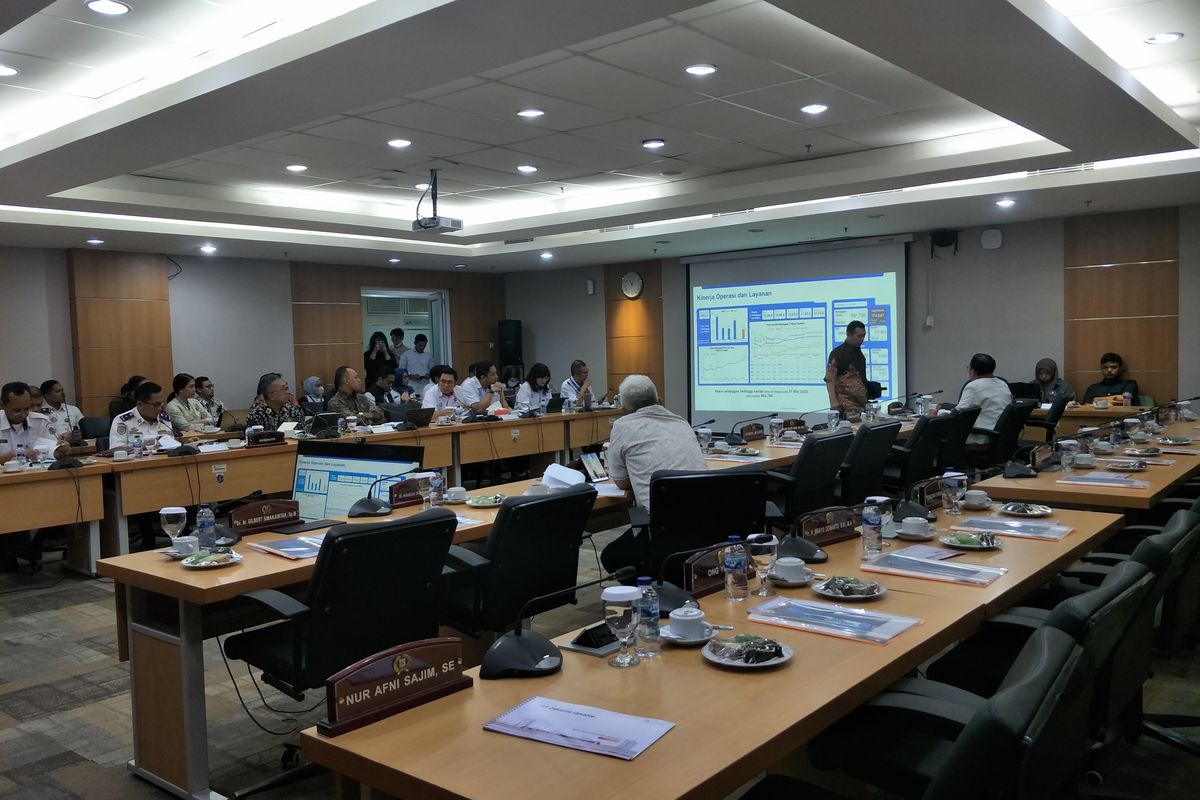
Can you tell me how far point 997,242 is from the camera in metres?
10.0

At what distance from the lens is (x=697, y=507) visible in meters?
3.58

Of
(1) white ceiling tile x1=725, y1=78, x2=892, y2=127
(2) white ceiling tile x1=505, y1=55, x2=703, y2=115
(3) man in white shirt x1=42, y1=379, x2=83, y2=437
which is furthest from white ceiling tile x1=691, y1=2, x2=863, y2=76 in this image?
(3) man in white shirt x1=42, y1=379, x2=83, y2=437

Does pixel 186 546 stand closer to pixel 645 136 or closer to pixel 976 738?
pixel 976 738

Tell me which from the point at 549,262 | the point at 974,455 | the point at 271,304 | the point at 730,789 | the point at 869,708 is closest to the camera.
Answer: the point at 730,789

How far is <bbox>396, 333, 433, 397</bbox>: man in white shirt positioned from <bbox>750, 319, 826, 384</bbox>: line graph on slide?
183 inches

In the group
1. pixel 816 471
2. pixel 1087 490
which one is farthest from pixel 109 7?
pixel 1087 490

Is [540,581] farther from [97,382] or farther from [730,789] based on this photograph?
[97,382]

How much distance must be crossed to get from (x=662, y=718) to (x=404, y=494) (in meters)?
2.41

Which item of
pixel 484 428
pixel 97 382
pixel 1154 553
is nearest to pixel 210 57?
pixel 484 428

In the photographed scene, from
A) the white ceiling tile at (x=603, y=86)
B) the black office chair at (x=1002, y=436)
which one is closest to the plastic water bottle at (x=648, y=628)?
the white ceiling tile at (x=603, y=86)

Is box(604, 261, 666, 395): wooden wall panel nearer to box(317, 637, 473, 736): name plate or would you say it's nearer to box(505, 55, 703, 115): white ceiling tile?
box(505, 55, 703, 115): white ceiling tile

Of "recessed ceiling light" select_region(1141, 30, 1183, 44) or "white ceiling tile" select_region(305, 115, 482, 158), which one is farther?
"white ceiling tile" select_region(305, 115, 482, 158)

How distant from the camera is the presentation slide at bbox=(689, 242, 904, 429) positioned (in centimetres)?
1079

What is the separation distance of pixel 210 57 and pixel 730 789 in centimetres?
456
